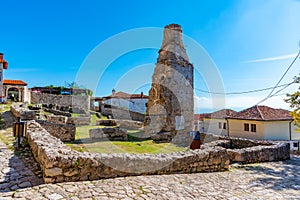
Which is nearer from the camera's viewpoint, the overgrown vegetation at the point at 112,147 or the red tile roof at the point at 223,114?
the overgrown vegetation at the point at 112,147

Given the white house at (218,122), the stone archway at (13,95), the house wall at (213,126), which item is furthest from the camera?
the stone archway at (13,95)

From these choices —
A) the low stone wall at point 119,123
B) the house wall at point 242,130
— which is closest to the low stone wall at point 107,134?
the low stone wall at point 119,123

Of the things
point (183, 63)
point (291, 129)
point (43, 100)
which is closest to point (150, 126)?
point (183, 63)

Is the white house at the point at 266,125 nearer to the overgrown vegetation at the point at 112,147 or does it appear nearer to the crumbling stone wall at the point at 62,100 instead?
the overgrown vegetation at the point at 112,147

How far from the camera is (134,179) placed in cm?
499

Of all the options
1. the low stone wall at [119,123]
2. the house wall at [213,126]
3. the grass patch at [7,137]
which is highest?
the grass patch at [7,137]

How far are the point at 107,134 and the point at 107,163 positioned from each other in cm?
798

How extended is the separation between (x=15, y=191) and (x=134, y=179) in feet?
8.21

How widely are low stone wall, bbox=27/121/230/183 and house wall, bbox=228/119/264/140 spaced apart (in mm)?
17103

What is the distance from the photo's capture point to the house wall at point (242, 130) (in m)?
21.5

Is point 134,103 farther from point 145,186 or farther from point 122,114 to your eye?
point 145,186

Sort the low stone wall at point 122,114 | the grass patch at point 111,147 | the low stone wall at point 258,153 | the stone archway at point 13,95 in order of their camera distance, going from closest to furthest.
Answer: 1. the grass patch at point 111,147
2. the low stone wall at point 258,153
3. the low stone wall at point 122,114
4. the stone archway at point 13,95

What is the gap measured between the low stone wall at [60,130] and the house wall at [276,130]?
1962 centimetres

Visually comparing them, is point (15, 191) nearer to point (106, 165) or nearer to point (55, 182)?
point (55, 182)
